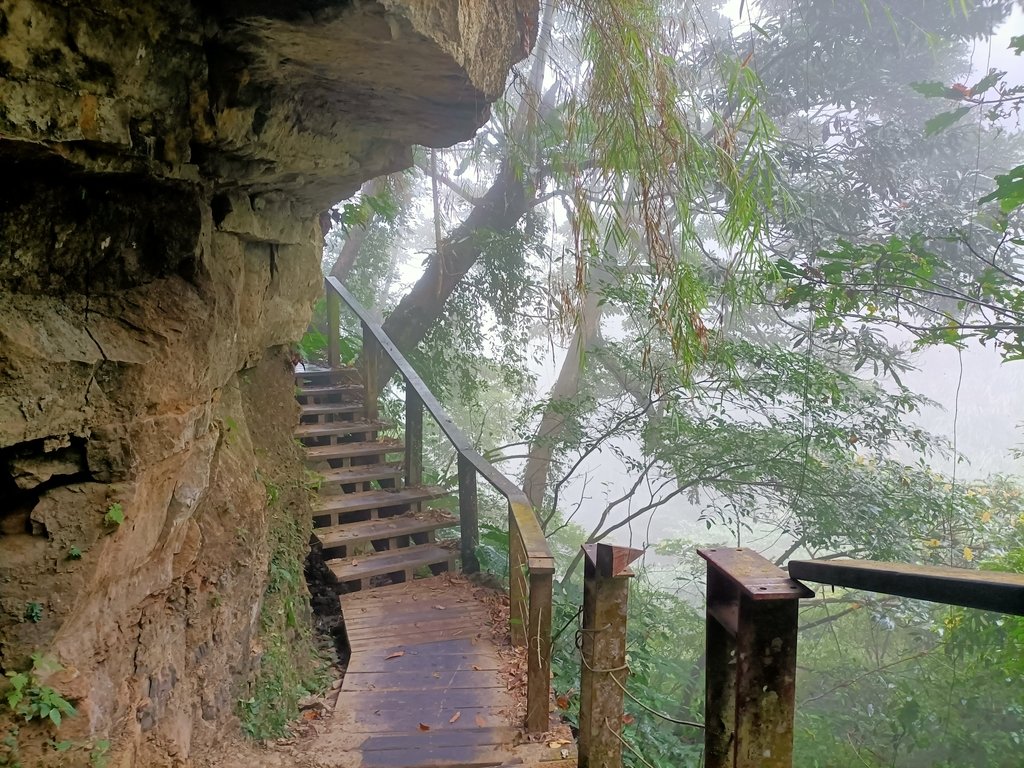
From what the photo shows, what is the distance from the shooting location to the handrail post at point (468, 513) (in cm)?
468

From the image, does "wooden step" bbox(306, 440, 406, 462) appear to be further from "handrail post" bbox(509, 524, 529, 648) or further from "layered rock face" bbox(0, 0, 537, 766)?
"layered rock face" bbox(0, 0, 537, 766)

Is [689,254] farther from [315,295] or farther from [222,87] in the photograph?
[222,87]

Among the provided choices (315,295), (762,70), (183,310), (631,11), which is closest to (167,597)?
(183,310)

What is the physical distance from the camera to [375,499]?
5.29 metres

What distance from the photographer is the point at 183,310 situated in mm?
2400

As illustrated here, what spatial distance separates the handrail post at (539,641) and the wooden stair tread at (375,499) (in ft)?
8.27

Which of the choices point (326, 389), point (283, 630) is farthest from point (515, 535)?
point (326, 389)

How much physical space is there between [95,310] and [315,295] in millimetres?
2621

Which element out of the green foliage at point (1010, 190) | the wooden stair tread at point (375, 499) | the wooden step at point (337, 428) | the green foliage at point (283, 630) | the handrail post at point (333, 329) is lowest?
the green foliage at point (283, 630)

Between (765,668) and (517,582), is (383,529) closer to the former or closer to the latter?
(517,582)

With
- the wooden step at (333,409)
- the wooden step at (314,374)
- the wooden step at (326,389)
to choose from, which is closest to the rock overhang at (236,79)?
the wooden step at (333,409)

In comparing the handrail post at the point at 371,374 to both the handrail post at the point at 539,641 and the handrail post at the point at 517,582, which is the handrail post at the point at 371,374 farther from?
the handrail post at the point at 539,641

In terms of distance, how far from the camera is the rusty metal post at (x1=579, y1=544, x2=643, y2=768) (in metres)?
2.15

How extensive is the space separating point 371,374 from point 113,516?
13.6ft
